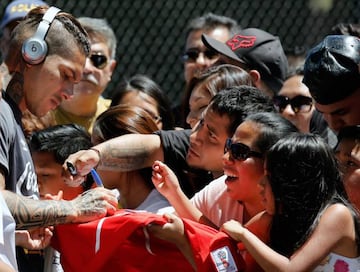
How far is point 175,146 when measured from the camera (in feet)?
14.4

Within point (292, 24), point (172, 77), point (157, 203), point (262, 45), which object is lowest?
point (172, 77)

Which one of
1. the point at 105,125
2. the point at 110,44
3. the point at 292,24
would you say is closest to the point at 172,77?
the point at 292,24

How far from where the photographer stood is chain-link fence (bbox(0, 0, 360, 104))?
9195mm

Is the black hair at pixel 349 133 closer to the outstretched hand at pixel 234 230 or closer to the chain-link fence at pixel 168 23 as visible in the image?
the outstretched hand at pixel 234 230

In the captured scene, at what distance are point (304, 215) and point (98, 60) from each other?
3032 millimetres

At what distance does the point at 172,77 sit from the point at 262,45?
4.10m

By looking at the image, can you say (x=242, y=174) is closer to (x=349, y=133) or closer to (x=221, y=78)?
(x=349, y=133)

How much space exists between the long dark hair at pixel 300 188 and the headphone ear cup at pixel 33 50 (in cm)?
106

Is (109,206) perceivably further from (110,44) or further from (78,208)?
(110,44)

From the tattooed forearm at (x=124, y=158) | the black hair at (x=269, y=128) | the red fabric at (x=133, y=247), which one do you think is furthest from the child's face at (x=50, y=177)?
the black hair at (x=269, y=128)

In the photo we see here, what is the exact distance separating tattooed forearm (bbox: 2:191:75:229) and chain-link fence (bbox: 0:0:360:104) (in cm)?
556

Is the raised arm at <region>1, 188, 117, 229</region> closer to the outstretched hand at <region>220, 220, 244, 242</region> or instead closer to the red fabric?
the red fabric

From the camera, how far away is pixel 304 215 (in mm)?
3383

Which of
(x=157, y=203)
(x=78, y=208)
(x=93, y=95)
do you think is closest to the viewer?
(x=78, y=208)
